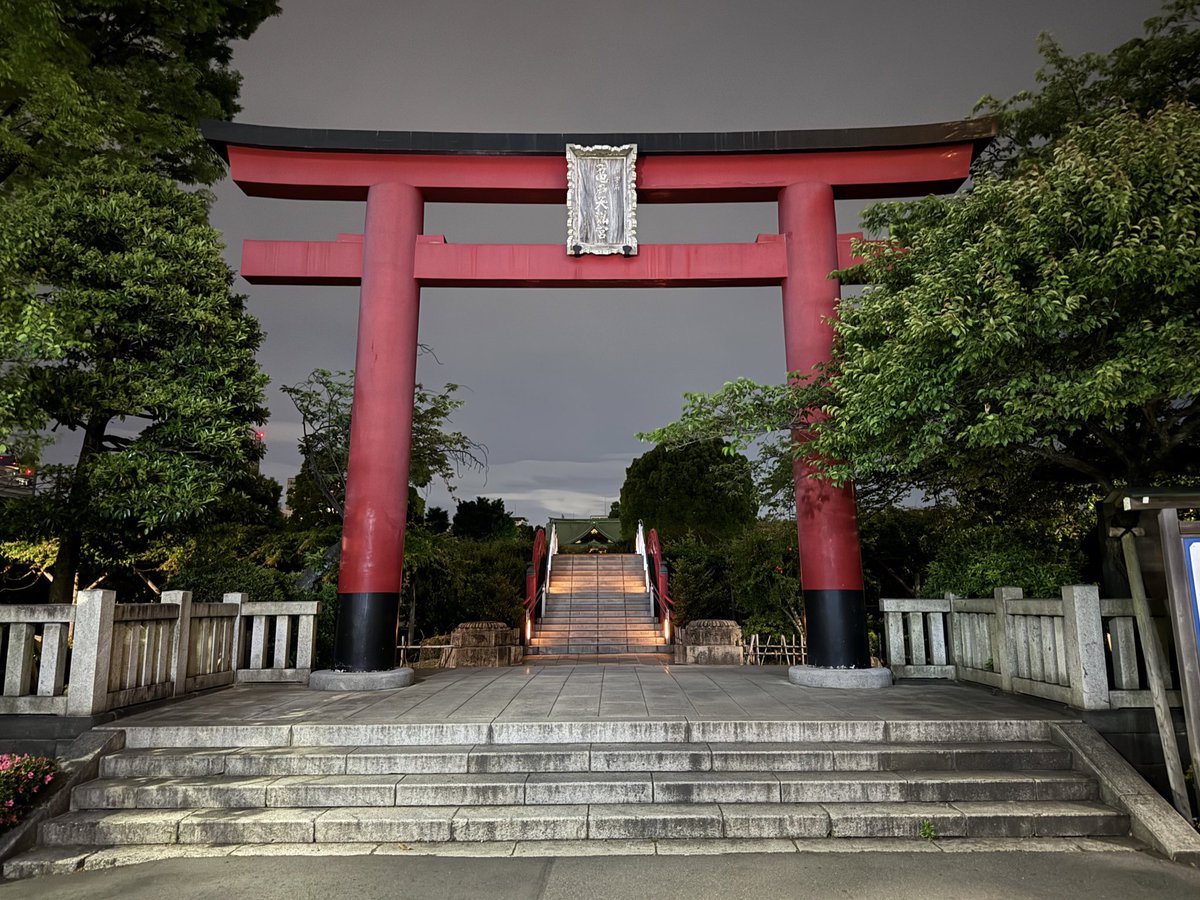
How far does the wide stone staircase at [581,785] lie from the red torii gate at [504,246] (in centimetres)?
256

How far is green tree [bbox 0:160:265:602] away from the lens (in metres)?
7.06

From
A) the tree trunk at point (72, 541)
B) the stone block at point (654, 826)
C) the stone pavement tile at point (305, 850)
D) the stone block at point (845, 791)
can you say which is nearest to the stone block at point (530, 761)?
the stone block at point (654, 826)

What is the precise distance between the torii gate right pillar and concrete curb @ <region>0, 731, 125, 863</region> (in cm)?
653

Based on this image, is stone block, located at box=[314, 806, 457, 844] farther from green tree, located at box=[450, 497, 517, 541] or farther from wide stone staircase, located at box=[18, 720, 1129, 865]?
green tree, located at box=[450, 497, 517, 541]

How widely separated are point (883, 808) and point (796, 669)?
10.3ft

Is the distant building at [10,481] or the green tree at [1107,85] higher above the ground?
the green tree at [1107,85]

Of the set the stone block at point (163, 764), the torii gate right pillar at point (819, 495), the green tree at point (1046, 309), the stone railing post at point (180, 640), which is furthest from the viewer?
the torii gate right pillar at point (819, 495)

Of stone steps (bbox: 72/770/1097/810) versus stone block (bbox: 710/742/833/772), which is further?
stone block (bbox: 710/742/833/772)

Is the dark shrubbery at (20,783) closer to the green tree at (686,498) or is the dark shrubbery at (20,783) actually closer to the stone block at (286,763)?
the stone block at (286,763)

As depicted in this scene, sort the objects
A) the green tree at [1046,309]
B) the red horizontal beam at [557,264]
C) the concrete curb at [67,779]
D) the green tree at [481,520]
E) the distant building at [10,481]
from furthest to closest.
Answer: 1. the green tree at [481,520]
2. the distant building at [10,481]
3. the red horizontal beam at [557,264]
4. the green tree at [1046,309]
5. the concrete curb at [67,779]

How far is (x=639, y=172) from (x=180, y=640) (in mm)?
7183

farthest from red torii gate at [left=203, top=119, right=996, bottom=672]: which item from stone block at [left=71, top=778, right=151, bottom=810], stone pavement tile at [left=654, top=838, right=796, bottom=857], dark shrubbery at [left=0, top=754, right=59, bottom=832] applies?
stone pavement tile at [left=654, top=838, right=796, bottom=857]

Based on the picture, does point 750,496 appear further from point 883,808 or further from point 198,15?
point 198,15

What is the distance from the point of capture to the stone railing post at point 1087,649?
550 centimetres
